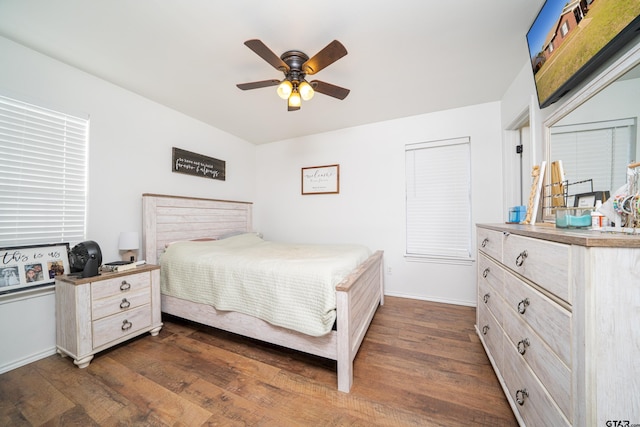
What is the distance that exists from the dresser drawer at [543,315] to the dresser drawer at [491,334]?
0.31 meters

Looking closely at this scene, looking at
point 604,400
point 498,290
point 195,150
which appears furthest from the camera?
point 195,150

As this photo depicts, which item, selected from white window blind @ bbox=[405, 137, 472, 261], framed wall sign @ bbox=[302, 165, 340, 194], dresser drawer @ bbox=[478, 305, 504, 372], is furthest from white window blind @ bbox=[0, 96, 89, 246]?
white window blind @ bbox=[405, 137, 472, 261]

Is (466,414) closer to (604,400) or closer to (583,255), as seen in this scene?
(604,400)

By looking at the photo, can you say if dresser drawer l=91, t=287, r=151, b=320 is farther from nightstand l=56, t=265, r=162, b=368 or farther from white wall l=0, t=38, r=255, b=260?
white wall l=0, t=38, r=255, b=260

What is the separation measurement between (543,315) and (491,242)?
29.3 inches

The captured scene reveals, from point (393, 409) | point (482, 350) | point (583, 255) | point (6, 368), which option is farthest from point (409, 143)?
point (6, 368)

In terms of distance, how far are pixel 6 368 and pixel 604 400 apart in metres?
3.34

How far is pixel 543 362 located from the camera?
2.98 ft

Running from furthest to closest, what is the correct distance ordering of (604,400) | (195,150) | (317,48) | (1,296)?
A: 1. (195,150)
2. (317,48)
3. (1,296)
4. (604,400)

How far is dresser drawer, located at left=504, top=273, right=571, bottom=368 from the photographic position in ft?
2.57

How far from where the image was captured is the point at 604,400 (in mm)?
667

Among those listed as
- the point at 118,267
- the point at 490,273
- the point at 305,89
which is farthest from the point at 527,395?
the point at 118,267

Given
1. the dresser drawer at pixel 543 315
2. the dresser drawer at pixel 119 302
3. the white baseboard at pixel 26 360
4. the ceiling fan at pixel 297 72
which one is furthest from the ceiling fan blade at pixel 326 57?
the white baseboard at pixel 26 360

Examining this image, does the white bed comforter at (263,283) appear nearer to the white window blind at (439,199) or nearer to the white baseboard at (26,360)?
the white baseboard at (26,360)
